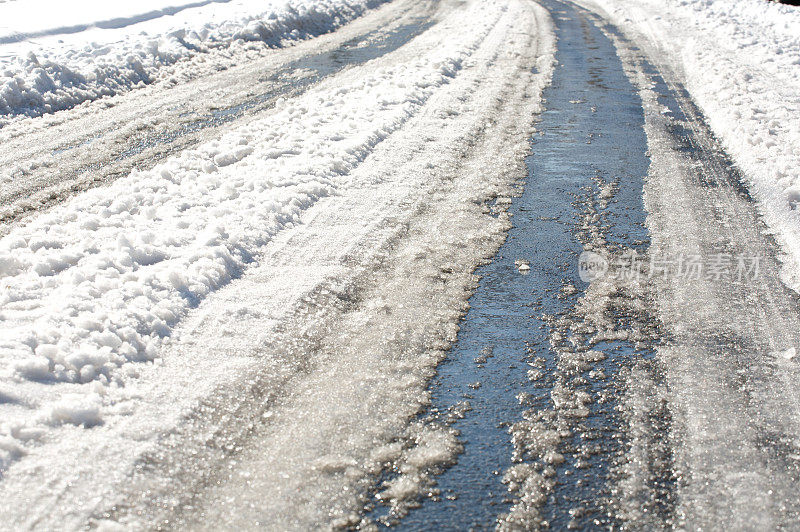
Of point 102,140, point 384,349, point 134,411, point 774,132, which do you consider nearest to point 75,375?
point 134,411

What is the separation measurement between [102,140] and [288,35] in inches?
347

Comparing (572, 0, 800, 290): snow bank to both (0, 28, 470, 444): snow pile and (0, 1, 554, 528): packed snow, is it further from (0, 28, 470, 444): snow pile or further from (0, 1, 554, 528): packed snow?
(0, 28, 470, 444): snow pile

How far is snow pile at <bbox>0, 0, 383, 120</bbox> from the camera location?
9.59 metres

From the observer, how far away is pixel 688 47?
560 inches

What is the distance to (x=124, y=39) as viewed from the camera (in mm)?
13344

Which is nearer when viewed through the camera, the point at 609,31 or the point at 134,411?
the point at 134,411

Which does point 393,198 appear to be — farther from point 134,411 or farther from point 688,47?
point 688,47

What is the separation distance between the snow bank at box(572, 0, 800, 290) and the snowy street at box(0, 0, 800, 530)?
0.24 feet

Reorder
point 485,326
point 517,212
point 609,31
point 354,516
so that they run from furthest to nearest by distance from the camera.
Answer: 1. point 609,31
2. point 517,212
3. point 485,326
4. point 354,516

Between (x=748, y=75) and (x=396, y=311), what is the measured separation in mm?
9424

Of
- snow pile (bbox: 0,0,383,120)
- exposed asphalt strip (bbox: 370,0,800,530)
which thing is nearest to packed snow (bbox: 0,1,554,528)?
exposed asphalt strip (bbox: 370,0,800,530)

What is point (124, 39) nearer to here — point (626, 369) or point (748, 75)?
point (748, 75)

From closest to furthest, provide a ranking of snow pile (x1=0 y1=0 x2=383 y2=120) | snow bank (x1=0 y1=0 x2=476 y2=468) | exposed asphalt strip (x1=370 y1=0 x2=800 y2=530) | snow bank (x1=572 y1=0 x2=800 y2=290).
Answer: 1. exposed asphalt strip (x1=370 y1=0 x2=800 y2=530)
2. snow bank (x1=0 y1=0 x2=476 y2=468)
3. snow bank (x1=572 y1=0 x2=800 y2=290)
4. snow pile (x1=0 y1=0 x2=383 y2=120)

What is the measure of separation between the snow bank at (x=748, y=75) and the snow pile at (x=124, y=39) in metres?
8.08
